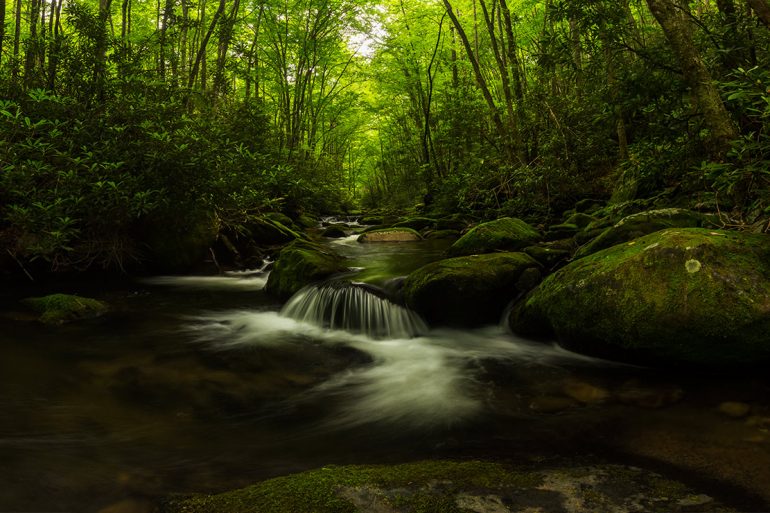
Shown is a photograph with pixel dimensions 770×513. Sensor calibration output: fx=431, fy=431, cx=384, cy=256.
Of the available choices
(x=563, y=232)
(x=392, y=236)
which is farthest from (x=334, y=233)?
(x=563, y=232)

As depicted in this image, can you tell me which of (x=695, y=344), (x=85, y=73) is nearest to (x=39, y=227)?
(x=85, y=73)

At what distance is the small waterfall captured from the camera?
19.3 feet

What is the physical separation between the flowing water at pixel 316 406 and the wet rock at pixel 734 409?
0.04 meters

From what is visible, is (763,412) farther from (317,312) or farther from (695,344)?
(317,312)

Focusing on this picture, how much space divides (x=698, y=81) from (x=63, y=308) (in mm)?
8331

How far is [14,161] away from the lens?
237 inches

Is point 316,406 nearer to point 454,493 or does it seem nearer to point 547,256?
point 454,493

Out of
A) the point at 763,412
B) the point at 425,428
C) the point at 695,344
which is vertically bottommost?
the point at 425,428

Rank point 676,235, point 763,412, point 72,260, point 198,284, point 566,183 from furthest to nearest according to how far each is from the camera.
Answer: point 566,183 → point 198,284 → point 72,260 → point 676,235 → point 763,412

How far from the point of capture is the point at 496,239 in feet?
26.0

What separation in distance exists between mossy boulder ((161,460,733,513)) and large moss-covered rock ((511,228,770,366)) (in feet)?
5.85

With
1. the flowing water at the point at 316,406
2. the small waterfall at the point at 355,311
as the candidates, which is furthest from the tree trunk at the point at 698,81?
the small waterfall at the point at 355,311

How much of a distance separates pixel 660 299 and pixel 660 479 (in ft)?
6.44

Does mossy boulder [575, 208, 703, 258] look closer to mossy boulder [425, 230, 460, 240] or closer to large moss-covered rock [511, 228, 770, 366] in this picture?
large moss-covered rock [511, 228, 770, 366]
